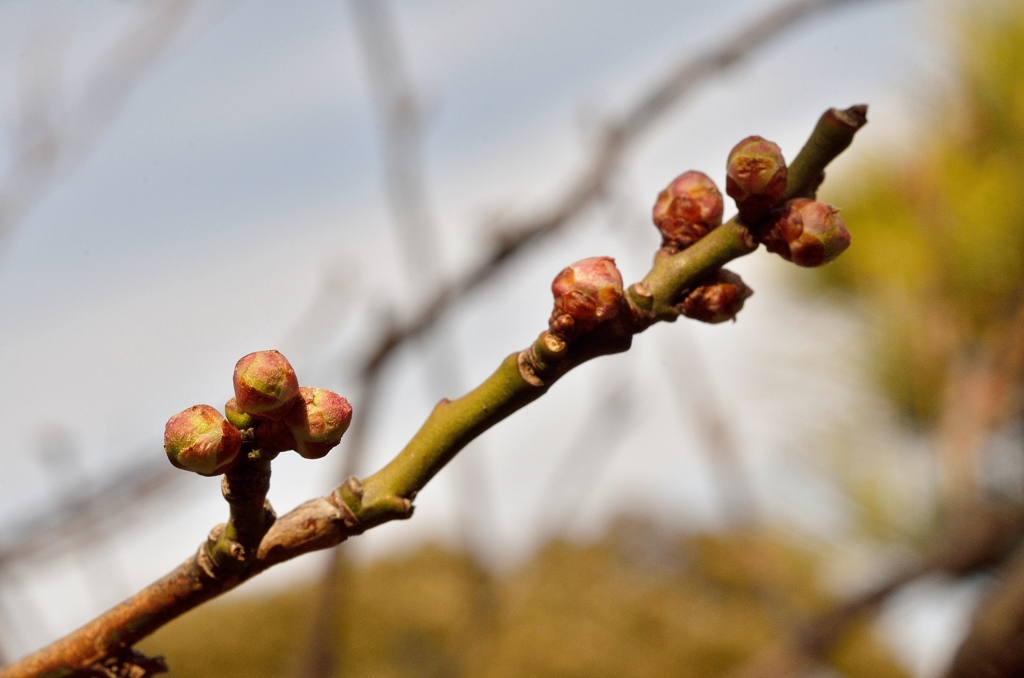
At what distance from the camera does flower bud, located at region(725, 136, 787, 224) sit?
48 centimetres

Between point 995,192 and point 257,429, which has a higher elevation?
point 995,192

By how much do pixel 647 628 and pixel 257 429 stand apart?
7.28m

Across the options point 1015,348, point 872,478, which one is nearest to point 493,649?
point 872,478

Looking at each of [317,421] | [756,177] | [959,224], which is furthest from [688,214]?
[959,224]

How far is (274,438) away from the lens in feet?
1.40

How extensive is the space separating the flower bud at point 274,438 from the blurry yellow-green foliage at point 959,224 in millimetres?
3325

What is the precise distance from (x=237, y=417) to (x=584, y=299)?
177 millimetres

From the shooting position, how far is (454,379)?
142cm

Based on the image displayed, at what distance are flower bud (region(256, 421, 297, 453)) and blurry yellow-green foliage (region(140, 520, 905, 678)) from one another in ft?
19.5

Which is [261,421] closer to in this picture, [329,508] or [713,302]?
[329,508]

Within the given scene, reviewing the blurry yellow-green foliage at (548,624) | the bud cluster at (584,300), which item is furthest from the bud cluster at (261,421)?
the blurry yellow-green foliage at (548,624)

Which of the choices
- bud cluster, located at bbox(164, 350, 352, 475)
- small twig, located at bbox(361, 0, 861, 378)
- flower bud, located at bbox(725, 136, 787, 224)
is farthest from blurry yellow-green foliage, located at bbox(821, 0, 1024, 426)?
bud cluster, located at bbox(164, 350, 352, 475)

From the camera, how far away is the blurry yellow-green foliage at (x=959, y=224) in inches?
142

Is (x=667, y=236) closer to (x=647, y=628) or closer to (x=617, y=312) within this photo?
(x=617, y=312)
